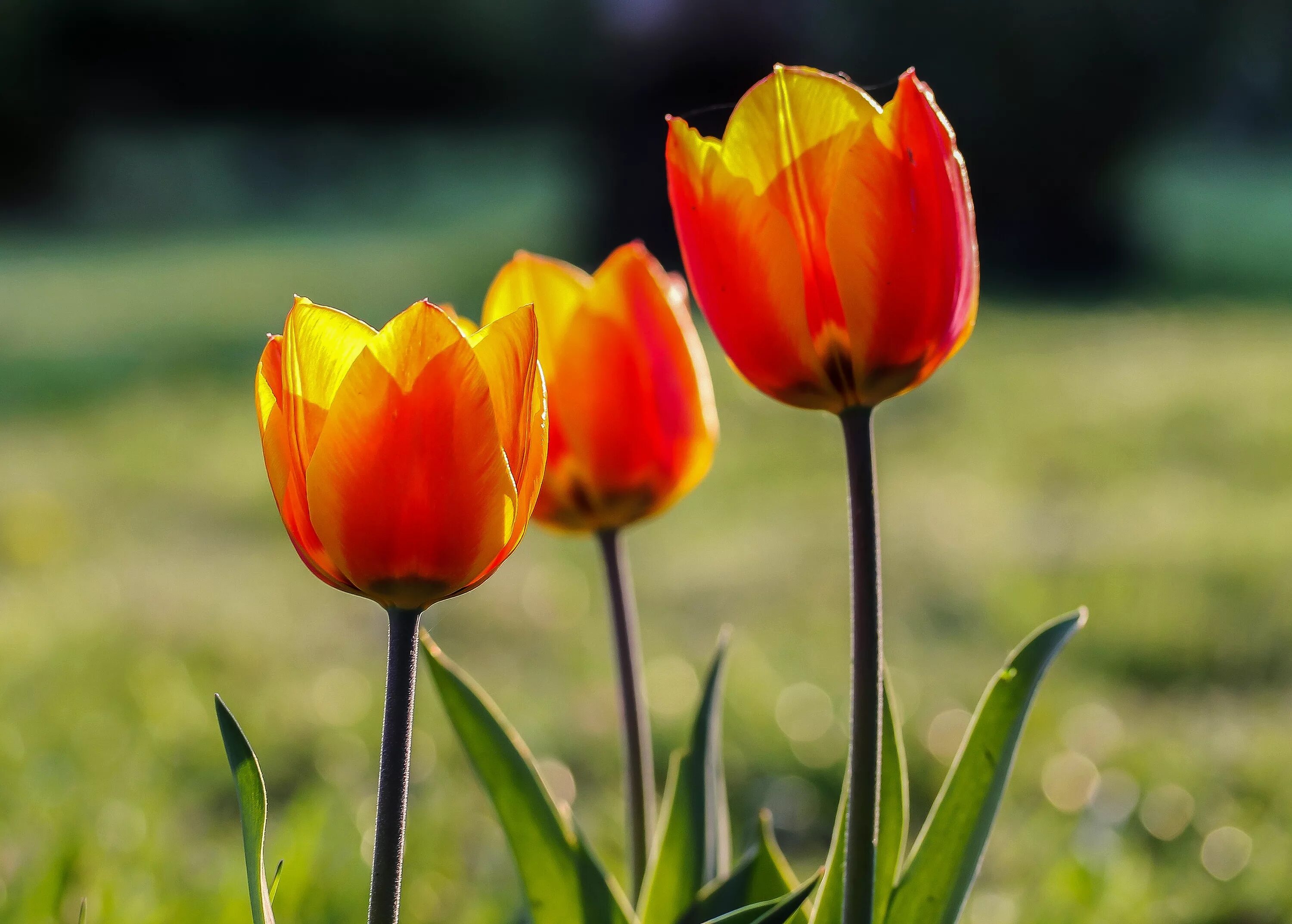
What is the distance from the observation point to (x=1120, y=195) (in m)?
8.41

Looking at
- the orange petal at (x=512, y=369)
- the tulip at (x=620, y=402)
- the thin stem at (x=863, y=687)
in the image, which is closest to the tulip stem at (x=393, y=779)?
the orange petal at (x=512, y=369)

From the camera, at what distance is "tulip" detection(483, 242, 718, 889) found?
1044 mm

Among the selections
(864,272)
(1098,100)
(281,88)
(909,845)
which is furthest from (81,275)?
(864,272)

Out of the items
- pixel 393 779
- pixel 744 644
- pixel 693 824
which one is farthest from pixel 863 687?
pixel 744 644

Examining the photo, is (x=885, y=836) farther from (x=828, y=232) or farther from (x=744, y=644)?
(x=744, y=644)

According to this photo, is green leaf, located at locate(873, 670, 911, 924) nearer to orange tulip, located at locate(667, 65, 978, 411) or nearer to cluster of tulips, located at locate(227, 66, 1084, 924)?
cluster of tulips, located at locate(227, 66, 1084, 924)

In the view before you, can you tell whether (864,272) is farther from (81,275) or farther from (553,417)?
(81,275)

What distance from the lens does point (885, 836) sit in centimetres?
98

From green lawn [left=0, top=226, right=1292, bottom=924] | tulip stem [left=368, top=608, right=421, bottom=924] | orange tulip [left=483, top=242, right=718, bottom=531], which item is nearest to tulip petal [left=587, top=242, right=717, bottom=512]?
orange tulip [left=483, top=242, right=718, bottom=531]

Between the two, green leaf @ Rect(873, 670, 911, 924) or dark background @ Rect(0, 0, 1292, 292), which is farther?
dark background @ Rect(0, 0, 1292, 292)

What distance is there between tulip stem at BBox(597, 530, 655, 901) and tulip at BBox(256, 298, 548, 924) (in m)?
0.34

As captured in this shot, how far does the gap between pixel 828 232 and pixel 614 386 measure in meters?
0.29

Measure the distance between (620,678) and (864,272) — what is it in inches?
16.8

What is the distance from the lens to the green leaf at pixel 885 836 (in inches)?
36.0
